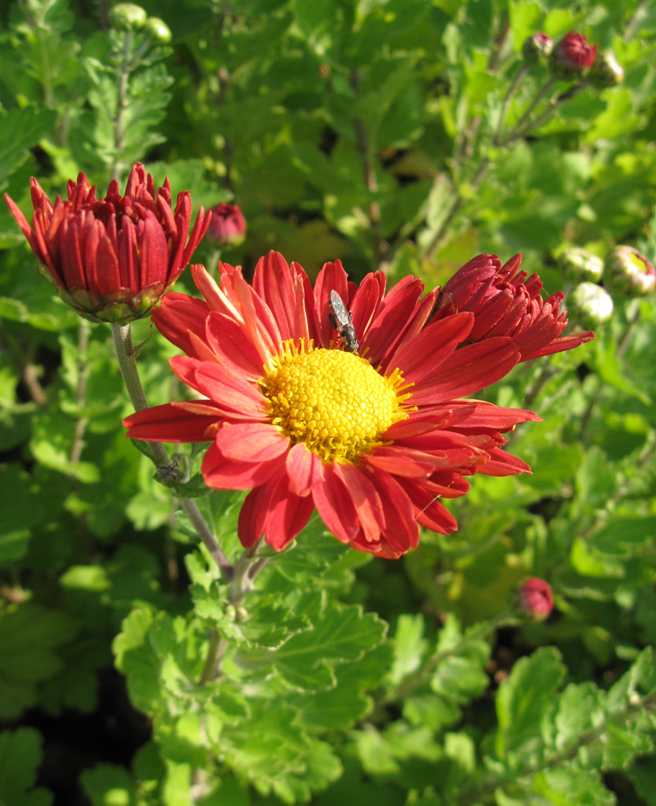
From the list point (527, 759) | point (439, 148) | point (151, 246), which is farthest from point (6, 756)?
point (439, 148)

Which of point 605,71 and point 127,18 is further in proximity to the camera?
point 605,71

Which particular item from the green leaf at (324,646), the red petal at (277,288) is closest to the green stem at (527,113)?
the red petal at (277,288)

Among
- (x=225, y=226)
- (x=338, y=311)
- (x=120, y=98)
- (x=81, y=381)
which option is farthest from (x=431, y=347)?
(x=81, y=381)

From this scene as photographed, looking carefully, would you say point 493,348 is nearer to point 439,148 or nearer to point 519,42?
point 519,42

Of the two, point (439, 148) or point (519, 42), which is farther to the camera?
point (439, 148)

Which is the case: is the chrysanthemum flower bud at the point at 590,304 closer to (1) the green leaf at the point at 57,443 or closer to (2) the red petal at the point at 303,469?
(2) the red petal at the point at 303,469

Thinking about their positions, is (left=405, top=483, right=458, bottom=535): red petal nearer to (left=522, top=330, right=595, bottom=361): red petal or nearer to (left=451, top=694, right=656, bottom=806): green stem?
(left=522, top=330, right=595, bottom=361): red petal

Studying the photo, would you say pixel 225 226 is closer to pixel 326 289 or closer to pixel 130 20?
pixel 130 20
